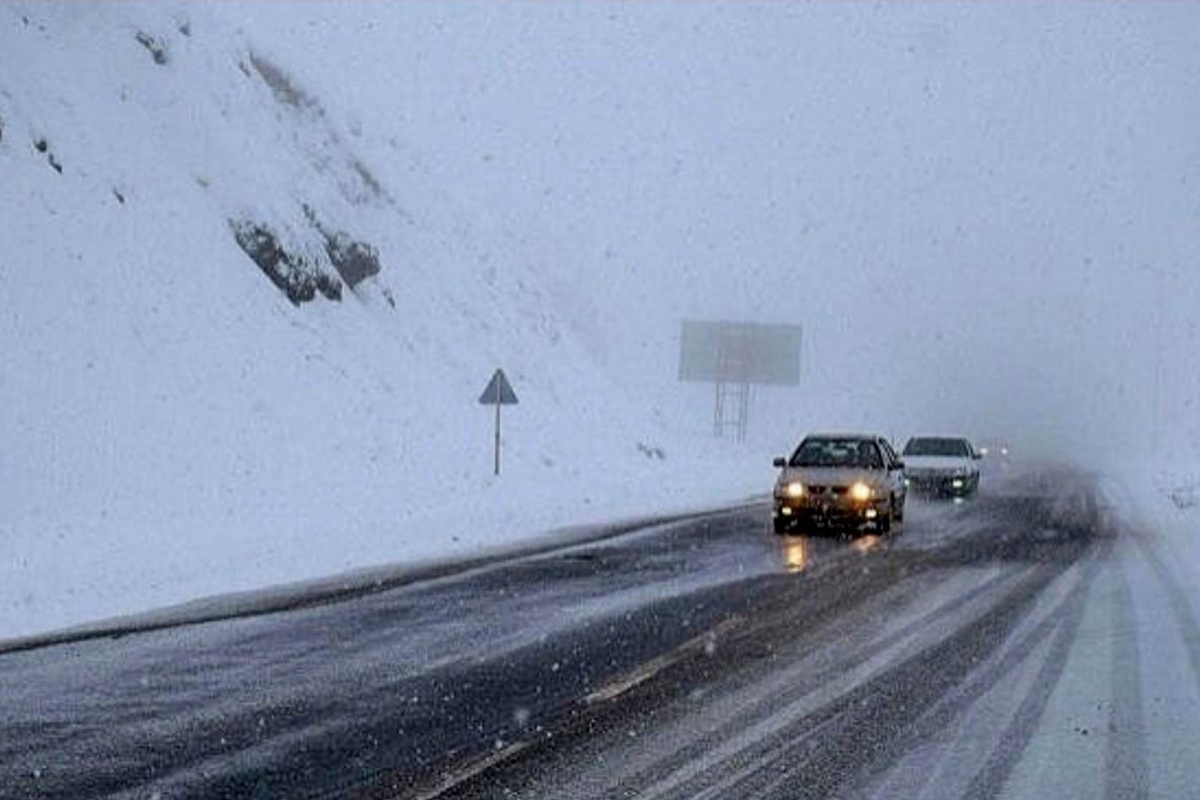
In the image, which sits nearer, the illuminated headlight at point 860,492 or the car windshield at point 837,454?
the illuminated headlight at point 860,492

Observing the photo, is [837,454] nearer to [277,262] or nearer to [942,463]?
Result: [942,463]

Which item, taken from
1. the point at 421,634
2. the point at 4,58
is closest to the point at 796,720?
the point at 421,634

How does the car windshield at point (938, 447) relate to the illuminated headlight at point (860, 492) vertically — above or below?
above

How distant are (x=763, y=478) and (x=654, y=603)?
2941cm

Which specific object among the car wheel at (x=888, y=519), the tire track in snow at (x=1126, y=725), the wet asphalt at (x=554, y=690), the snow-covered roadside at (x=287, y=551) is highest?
the car wheel at (x=888, y=519)

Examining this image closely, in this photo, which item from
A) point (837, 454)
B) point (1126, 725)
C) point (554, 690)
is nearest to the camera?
point (1126, 725)

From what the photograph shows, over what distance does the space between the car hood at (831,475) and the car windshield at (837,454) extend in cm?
36

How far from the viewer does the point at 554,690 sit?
29.7ft

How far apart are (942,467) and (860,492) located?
13.4 m

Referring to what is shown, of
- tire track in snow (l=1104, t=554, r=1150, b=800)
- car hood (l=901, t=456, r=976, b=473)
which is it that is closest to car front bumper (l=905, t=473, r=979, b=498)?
car hood (l=901, t=456, r=976, b=473)

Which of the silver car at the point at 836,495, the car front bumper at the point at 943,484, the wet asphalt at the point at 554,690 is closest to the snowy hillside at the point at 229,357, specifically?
the wet asphalt at the point at 554,690

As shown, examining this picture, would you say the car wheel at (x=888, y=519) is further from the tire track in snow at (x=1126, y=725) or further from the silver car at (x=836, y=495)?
the tire track in snow at (x=1126, y=725)

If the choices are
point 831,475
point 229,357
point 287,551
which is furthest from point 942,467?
point 287,551

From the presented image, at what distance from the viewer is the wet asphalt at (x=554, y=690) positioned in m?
6.87
